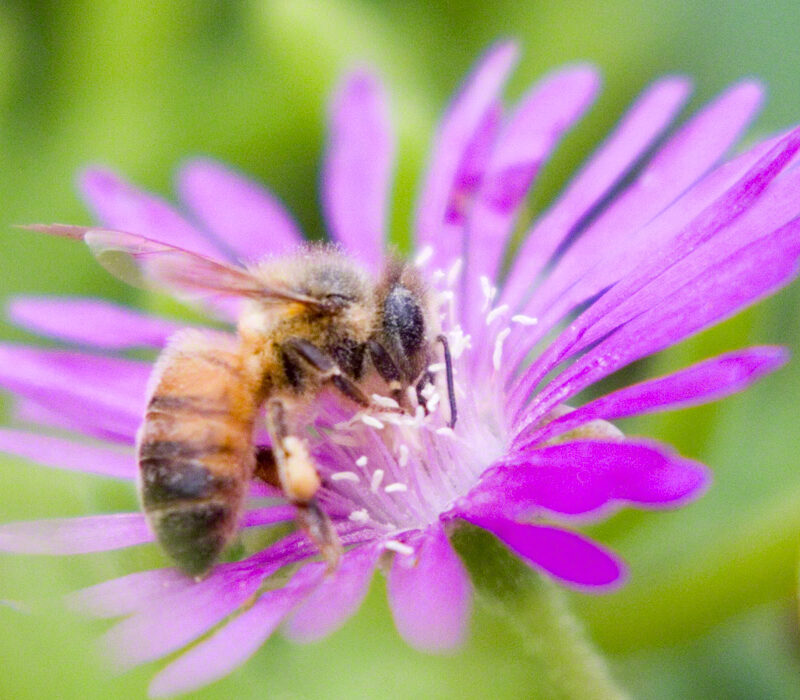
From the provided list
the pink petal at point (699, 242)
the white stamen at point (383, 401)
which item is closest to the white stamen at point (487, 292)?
the pink petal at point (699, 242)

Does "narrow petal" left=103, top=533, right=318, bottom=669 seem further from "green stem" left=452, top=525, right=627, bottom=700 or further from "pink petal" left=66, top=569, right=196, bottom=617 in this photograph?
"green stem" left=452, top=525, right=627, bottom=700

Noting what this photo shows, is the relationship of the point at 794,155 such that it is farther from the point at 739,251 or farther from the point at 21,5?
the point at 21,5

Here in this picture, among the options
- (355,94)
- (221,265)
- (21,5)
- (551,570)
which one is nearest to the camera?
(551,570)

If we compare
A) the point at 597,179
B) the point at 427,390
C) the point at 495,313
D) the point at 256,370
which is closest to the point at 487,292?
the point at 495,313

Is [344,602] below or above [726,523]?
above

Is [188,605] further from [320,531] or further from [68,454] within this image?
[68,454]

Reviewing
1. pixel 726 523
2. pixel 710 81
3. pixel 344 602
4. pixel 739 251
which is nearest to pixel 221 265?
→ pixel 344 602

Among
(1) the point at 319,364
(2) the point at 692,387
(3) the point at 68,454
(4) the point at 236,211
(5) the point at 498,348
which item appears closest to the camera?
(2) the point at 692,387
